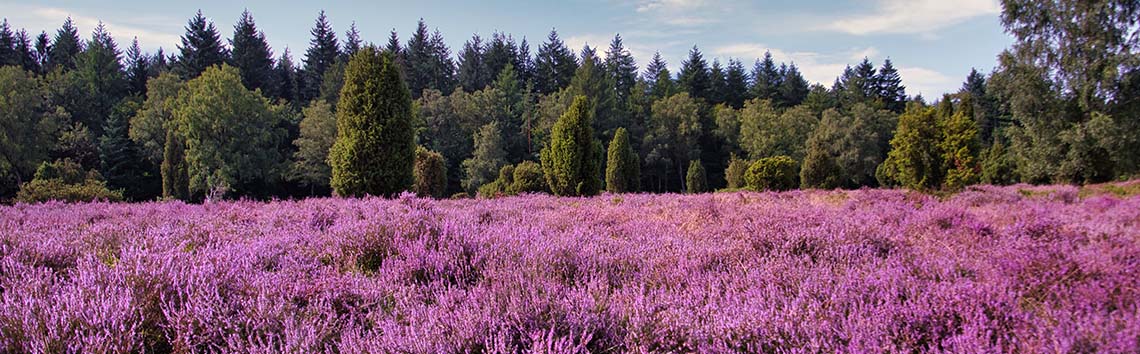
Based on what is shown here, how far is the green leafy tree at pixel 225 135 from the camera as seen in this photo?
34969mm

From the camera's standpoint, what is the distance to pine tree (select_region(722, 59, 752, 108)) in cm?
6362

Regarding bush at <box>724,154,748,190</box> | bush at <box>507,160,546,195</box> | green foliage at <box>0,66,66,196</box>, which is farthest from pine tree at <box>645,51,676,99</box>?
green foliage at <box>0,66,66,196</box>

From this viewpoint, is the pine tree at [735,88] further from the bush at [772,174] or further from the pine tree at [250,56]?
the pine tree at [250,56]

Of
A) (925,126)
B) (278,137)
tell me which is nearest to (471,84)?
(278,137)

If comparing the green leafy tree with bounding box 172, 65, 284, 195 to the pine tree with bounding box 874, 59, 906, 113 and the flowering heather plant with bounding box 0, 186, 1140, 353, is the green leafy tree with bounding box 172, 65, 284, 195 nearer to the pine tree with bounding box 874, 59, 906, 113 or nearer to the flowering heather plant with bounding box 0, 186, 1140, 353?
the flowering heather plant with bounding box 0, 186, 1140, 353

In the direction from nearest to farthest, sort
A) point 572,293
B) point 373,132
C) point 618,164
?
1. point 572,293
2. point 373,132
3. point 618,164

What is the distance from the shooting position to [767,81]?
63.2 metres

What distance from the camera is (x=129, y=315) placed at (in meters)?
2.01

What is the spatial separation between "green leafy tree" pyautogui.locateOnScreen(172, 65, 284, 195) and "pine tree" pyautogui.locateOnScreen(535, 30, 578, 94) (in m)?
29.1

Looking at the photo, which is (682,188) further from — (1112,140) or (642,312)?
(642,312)

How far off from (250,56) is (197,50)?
14.2ft

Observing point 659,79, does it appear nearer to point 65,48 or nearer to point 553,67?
point 553,67

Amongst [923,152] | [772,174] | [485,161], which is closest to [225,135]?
[485,161]

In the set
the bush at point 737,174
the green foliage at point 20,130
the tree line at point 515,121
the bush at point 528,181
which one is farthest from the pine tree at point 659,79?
the green foliage at point 20,130
